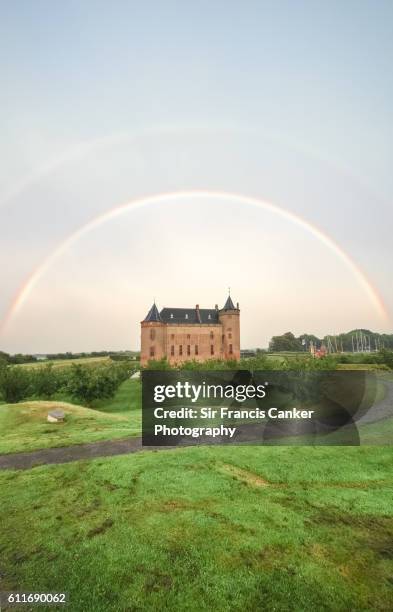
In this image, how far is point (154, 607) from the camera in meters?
6.79

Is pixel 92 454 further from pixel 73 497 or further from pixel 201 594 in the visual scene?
pixel 201 594

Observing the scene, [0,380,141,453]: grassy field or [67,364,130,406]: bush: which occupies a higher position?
[67,364,130,406]: bush

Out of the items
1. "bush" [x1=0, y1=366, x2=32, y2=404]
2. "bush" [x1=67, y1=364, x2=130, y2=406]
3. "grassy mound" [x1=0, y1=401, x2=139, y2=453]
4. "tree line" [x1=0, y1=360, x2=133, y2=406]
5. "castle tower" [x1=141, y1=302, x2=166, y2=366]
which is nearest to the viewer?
"grassy mound" [x1=0, y1=401, x2=139, y2=453]

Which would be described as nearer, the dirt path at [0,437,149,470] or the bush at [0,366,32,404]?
the dirt path at [0,437,149,470]

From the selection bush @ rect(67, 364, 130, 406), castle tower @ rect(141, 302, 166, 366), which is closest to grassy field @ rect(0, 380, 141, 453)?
bush @ rect(67, 364, 130, 406)

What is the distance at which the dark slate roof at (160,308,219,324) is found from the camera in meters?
85.1

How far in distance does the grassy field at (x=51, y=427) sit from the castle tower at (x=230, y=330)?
2380 inches

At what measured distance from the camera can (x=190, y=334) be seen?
8488cm

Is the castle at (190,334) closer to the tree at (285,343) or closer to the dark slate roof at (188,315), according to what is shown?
the dark slate roof at (188,315)

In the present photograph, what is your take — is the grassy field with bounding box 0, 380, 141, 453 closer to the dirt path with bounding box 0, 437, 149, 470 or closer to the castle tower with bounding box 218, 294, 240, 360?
the dirt path with bounding box 0, 437, 149, 470

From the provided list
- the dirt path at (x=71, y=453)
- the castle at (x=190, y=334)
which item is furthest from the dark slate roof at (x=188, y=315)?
the dirt path at (x=71, y=453)

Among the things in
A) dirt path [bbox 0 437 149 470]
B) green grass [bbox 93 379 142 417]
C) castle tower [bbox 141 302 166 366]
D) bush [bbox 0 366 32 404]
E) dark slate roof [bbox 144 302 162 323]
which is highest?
dark slate roof [bbox 144 302 162 323]

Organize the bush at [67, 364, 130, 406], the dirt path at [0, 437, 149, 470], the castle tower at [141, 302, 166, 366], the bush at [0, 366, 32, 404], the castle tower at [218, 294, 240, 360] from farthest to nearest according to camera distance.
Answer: the castle tower at [218, 294, 240, 360] → the castle tower at [141, 302, 166, 366] → the bush at [0, 366, 32, 404] → the bush at [67, 364, 130, 406] → the dirt path at [0, 437, 149, 470]

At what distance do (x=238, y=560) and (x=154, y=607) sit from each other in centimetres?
228
